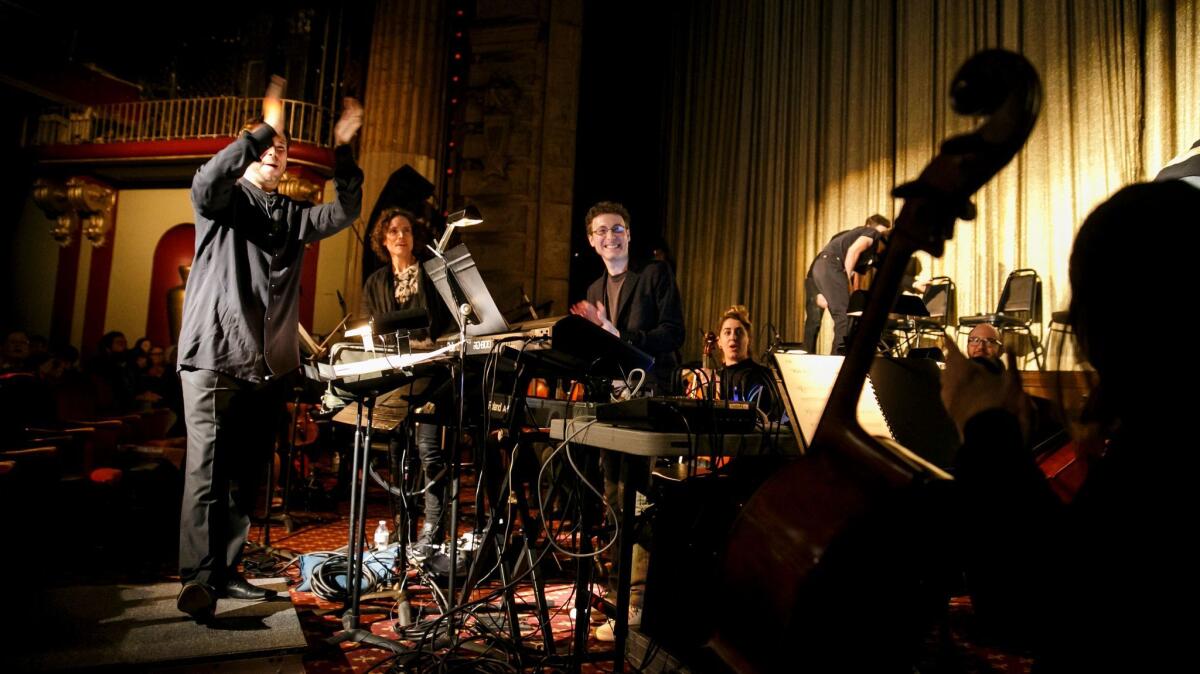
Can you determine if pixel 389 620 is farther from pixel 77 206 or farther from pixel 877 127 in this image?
pixel 77 206

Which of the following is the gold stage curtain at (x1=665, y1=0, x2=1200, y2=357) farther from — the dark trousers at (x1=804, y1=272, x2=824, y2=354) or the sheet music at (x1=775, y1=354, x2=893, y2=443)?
the sheet music at (x1=775, y1=354, x2=893, y2=443)

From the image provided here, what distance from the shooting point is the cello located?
900mm

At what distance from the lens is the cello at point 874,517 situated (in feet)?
2.95

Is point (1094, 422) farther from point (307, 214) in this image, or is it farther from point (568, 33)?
point (568, 33)

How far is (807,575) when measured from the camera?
91cm

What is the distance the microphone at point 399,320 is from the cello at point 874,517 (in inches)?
59.3

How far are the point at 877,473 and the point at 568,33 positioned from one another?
29.4ft

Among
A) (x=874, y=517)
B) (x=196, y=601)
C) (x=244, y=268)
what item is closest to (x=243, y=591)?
(x=196, y=601)

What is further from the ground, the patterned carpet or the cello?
the cello

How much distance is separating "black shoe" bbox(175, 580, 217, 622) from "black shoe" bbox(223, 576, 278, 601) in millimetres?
267

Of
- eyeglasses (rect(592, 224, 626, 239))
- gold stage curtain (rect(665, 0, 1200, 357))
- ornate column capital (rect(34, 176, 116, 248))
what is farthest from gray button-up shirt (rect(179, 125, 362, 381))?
ornate column capital (rect(34, 176, 116, 248))

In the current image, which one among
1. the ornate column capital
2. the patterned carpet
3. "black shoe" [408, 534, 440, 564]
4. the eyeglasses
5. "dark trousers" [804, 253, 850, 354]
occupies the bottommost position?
the patterned carpet

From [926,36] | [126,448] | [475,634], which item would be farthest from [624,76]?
[475,634]

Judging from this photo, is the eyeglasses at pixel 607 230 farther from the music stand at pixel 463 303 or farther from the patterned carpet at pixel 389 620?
the patterned carpet at pixel 389 620
